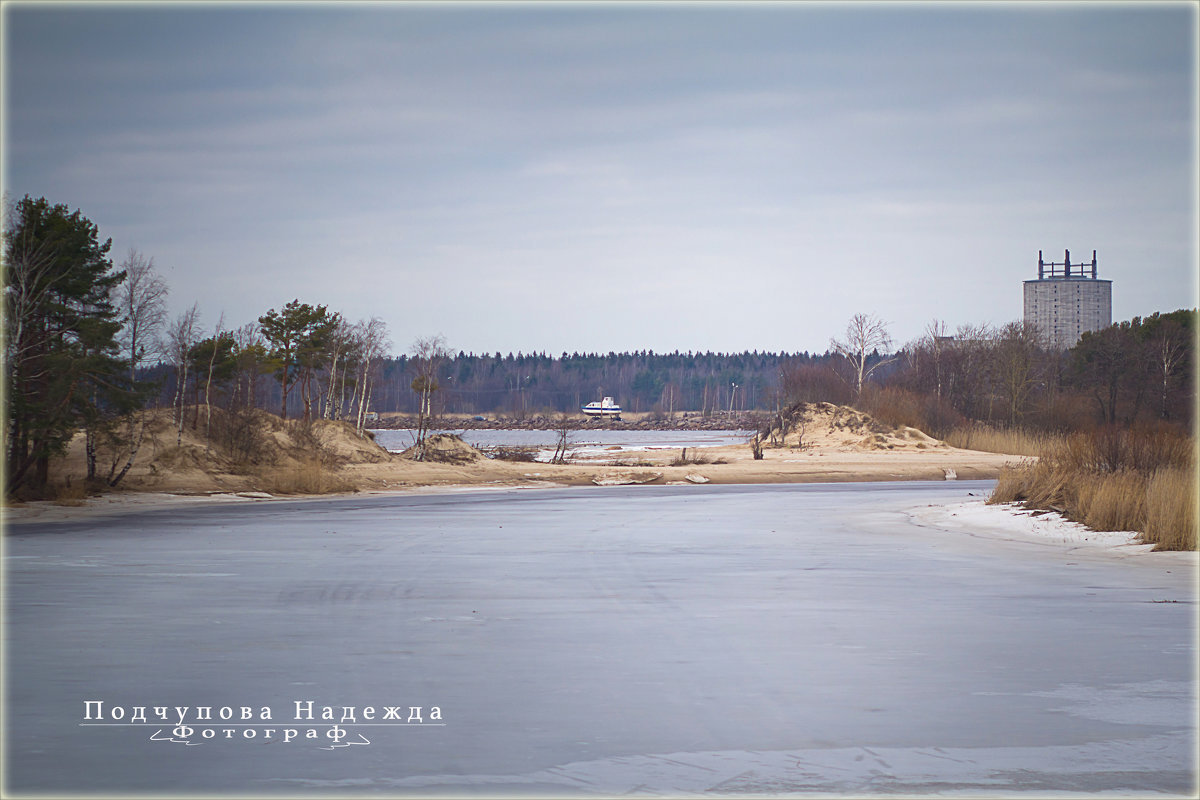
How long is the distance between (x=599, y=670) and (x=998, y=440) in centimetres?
4822

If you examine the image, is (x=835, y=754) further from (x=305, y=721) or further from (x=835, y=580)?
(x=835, y=580)

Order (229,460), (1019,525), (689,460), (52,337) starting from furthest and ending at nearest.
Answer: (689,460) < (229,460) < (52,337) < (1019,525)

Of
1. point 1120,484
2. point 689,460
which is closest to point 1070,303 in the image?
point 689,460

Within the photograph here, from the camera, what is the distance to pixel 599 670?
8266mm

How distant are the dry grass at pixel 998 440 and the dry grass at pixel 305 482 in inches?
1213

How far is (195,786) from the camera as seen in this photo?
5621mm

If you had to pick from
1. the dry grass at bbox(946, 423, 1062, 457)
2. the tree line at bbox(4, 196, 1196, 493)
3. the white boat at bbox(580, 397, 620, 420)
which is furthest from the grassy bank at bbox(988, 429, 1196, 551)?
the white boat at bbox(580, 397, 620, 420)

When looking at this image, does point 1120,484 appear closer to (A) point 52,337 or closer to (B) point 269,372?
(A) point 52,337

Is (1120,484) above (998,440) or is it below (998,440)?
above

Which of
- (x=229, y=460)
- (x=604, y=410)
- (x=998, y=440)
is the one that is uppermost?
(x=604, y=410)

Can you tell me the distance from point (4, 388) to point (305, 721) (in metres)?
19.3

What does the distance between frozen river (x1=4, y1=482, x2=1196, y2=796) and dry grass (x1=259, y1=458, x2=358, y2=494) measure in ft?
47.0

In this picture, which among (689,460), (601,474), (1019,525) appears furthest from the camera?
(689,460)

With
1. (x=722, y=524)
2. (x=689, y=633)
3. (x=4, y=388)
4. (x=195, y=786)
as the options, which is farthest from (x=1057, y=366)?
(x=195, y=786)
